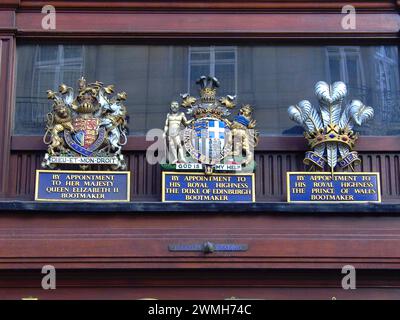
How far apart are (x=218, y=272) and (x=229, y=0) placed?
520 centimetres

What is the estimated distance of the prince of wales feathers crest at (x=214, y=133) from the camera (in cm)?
1488

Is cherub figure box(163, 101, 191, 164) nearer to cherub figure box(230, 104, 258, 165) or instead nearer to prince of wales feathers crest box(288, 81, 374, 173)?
cherub figure box(230, 104, 258, 165)

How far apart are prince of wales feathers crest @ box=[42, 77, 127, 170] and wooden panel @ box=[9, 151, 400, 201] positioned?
39 centimetres

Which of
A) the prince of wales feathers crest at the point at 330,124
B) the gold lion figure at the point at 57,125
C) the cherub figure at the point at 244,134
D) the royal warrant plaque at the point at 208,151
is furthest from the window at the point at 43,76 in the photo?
the prince of wales feathers crest at the point at 330,124

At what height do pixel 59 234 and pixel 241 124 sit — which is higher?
pixel 241 124

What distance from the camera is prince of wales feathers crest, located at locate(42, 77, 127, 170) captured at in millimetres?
14844

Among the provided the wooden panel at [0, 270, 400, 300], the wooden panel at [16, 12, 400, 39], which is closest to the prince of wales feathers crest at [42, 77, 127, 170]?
the wooden panel at [16, 12, 400, 39]

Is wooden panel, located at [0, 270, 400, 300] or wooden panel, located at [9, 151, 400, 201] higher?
wooden panel, located at [9, 151, 400, 201]

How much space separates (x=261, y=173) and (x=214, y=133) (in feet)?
3.68

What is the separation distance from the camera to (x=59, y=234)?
14.3m

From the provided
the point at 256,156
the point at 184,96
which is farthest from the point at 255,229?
the point at 184,96

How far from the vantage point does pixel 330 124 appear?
49.4 ft

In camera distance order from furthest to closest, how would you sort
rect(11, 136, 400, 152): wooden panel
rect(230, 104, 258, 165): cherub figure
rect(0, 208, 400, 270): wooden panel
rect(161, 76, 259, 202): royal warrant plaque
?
rect(11, 136, 400, 152): wooden panel → rect(230, 104, 258, 165): cherub figure → rect(161, 76, 259, 202): royal warrant plaque → rect(0, 208, 400, 270): wooden panel
